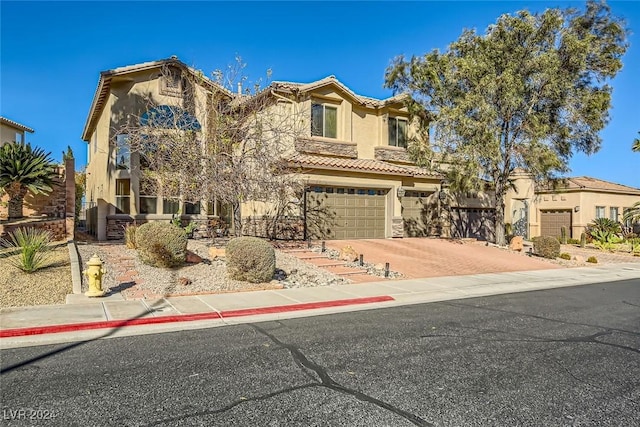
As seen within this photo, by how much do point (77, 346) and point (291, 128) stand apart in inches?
448

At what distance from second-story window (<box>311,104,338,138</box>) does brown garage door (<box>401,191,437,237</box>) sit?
5.06m

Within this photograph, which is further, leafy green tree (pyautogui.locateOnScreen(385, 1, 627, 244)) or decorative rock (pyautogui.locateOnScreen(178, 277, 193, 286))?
leafy green tree (pyautogui.locateOnScreen(385, 1, 627, 244))

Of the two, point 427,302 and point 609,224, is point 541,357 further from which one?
point 609,224

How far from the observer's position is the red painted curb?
23.5 ft

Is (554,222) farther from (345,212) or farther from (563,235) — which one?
(345,212)

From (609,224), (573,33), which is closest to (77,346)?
(573,33)

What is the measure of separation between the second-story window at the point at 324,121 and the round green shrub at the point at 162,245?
10599 mm

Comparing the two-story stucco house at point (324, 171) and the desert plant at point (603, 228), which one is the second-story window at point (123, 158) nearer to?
the two-story stucco house at point (324, 171)

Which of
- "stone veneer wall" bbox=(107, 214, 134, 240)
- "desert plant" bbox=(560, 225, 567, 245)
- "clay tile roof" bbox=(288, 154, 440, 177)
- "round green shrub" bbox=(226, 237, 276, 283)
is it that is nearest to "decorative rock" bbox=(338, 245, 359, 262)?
"clay tile roof" bbox=(288, 154, 440, 177)

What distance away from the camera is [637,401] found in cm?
475

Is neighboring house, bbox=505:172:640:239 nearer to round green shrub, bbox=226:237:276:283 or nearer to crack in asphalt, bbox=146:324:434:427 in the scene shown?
round green shrub, bbox=226:237:276:283

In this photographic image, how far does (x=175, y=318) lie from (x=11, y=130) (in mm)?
35041

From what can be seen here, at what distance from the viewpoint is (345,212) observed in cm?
2131

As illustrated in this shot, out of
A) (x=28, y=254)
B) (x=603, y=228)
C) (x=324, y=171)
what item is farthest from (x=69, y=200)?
(x=603, y=228)
